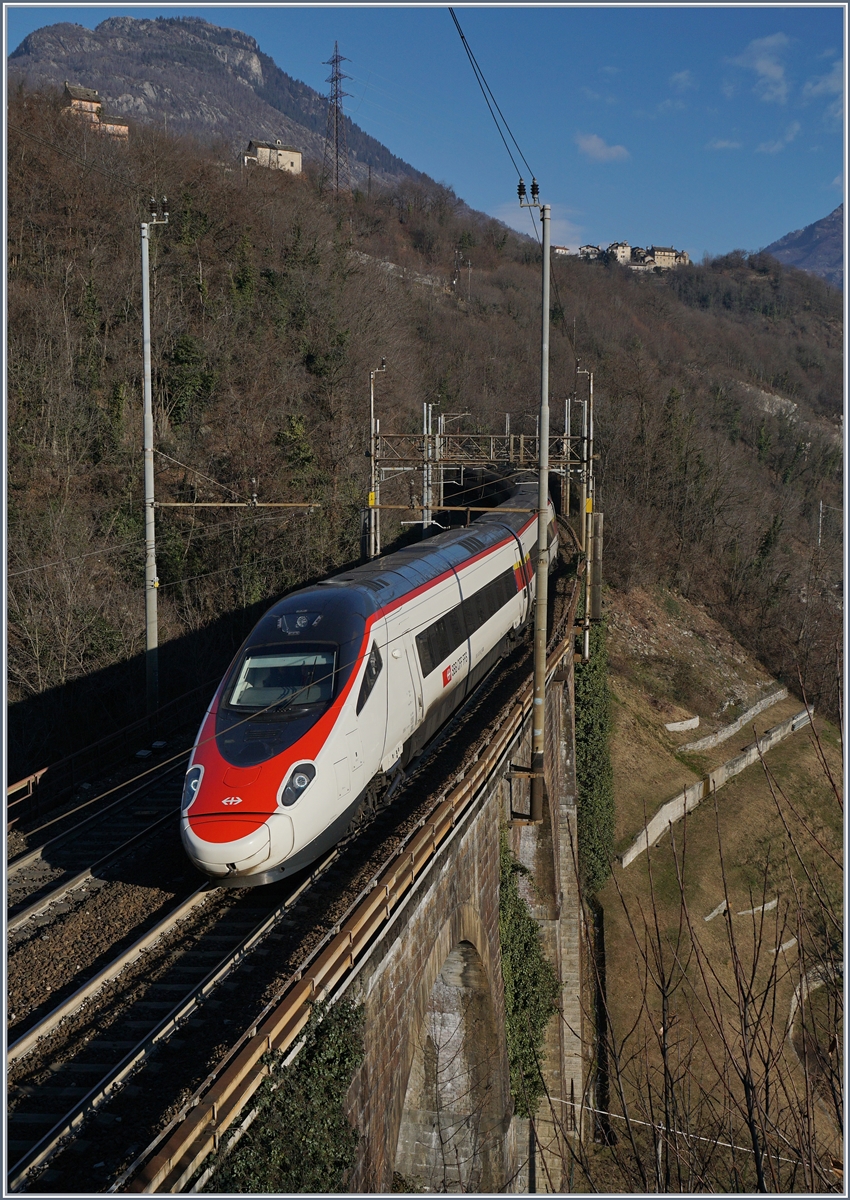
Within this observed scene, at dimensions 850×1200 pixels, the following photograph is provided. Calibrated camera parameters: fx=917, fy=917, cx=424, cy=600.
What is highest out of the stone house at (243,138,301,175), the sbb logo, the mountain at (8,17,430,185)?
the mountain at (8,17,430,185)

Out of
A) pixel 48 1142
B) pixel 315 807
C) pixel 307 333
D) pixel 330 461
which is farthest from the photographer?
pixel 307 333

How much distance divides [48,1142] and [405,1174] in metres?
9.55

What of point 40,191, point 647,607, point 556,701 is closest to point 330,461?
point 40,191

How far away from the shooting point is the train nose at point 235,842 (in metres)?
9.02

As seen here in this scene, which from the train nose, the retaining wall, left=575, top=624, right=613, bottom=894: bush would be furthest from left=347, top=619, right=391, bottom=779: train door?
the retaining wall

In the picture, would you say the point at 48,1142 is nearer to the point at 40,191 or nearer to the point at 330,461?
the point at 330,461

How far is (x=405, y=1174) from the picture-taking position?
14164 millimetres

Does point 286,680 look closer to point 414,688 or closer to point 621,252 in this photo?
point 414,688

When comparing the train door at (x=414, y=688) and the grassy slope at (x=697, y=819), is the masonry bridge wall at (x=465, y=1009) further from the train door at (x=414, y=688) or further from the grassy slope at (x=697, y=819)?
the grassy slope at (x=697, y=819)

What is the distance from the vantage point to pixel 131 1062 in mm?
7098

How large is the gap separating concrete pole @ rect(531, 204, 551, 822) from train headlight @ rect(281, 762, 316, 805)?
4546mm

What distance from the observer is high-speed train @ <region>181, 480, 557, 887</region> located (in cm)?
927

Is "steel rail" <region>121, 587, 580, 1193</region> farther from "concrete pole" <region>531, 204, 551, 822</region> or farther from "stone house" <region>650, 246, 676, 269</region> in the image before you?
"stone house" <region>650, 246, 676, 269</region>

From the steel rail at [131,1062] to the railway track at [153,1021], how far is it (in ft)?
0.03
